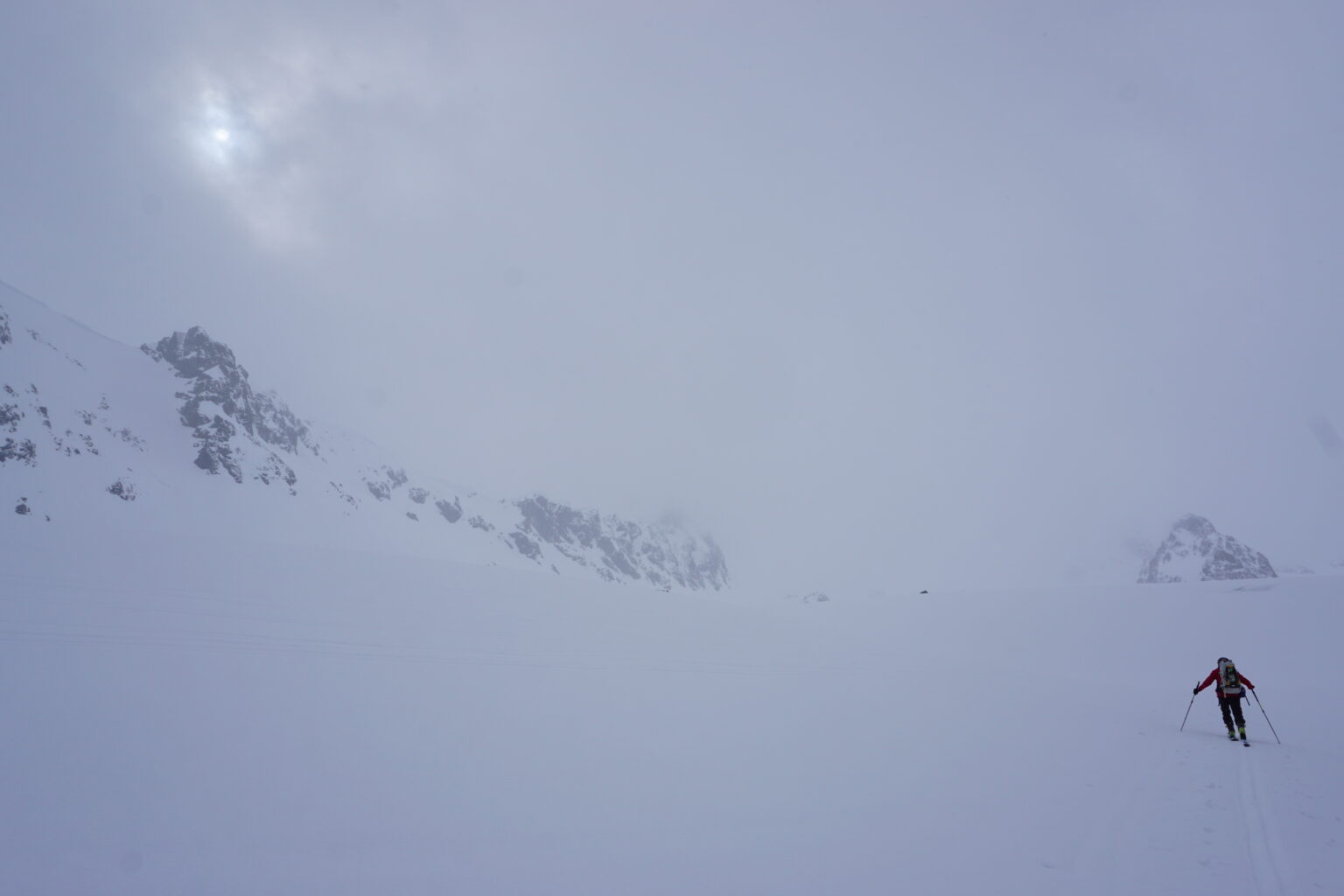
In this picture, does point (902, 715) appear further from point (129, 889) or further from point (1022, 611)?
point (1022, 611)

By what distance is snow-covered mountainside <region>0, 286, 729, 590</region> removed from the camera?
137 ft

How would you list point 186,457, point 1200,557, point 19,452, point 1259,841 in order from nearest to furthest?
point 1259,841
point 19,452
point 186,457
point 1200,557

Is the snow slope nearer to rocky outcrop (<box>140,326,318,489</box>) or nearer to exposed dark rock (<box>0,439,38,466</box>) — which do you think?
exposed dark rock (<box>0,439,38,466</box>)

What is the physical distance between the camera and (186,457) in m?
56.0

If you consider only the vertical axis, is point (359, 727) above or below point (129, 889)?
above

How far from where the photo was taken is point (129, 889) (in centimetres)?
366

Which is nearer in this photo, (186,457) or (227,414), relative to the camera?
(186,457)

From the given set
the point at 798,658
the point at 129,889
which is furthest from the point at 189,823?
the point at 798,658

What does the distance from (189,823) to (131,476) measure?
60425 millimetres

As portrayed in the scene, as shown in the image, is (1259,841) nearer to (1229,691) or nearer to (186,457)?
(1229,691)

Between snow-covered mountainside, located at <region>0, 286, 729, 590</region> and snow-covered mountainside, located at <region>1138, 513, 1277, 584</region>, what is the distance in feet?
327

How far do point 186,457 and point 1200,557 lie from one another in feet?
459

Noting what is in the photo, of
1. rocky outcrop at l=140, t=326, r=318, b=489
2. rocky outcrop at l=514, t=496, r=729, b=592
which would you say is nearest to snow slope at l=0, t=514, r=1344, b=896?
rocky outcrop at l=140, t=326, r=318, b=489

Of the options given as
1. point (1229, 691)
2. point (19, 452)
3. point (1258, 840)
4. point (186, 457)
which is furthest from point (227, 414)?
point (1229, 691)
